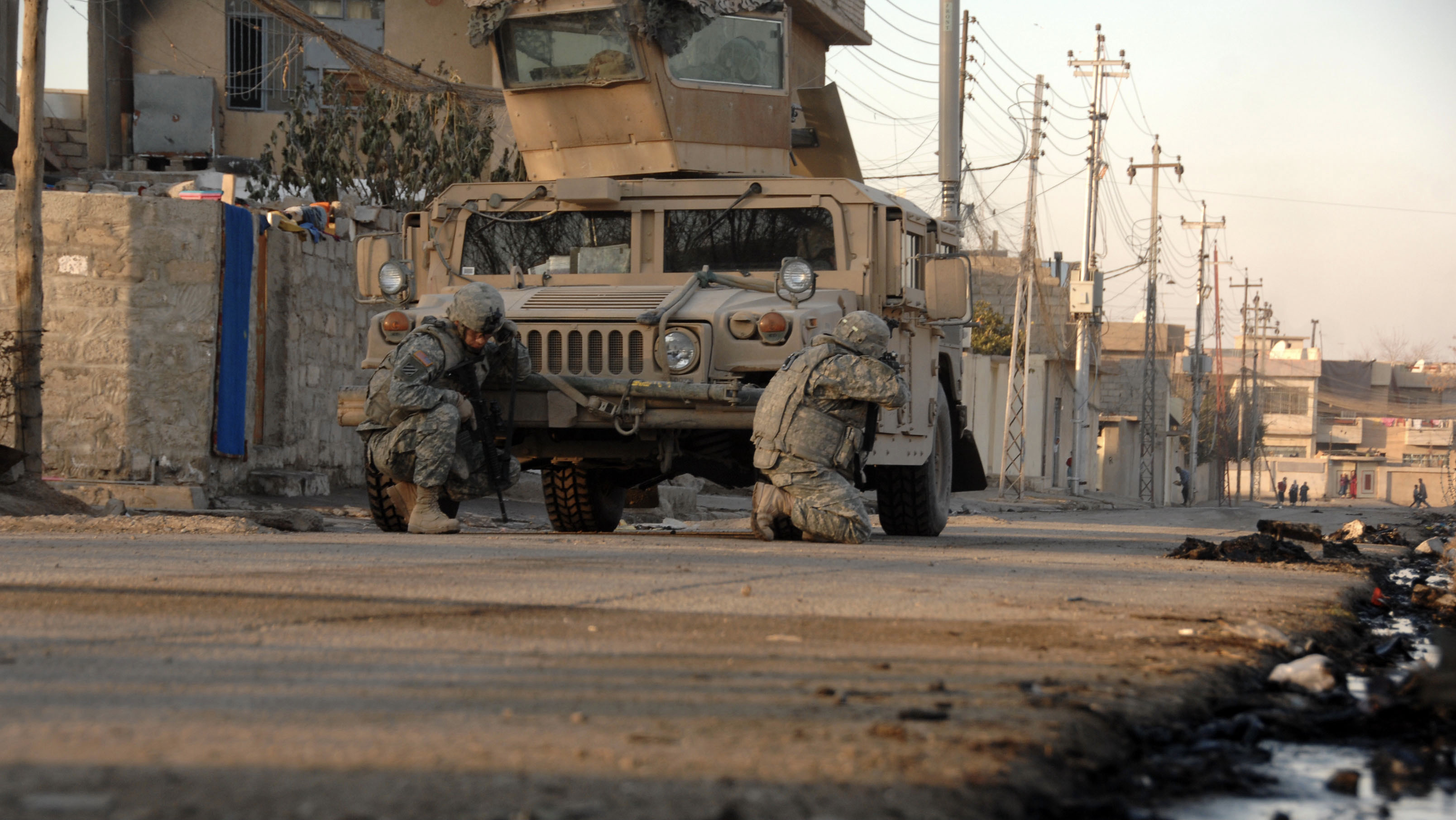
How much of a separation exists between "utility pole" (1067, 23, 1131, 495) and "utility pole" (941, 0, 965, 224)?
16.1m

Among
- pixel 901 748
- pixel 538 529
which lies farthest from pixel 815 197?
pixel 901 748

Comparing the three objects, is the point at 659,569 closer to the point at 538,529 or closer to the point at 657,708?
the point at 657,708

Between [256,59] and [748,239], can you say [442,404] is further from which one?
[256,59]

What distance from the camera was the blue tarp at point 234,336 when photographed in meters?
12.7

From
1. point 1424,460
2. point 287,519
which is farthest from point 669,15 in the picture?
point 1424,460

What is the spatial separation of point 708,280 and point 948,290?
4.68ft

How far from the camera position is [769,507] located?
8.54 meters

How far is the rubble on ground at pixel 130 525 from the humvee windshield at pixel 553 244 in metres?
2.08

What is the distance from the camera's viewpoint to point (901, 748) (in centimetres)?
263

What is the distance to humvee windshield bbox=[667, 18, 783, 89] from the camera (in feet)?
33.3

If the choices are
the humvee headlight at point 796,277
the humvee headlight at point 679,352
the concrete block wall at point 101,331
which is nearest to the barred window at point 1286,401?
the concrete block wall at point 101,331

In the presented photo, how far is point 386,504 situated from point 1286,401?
76.9 m

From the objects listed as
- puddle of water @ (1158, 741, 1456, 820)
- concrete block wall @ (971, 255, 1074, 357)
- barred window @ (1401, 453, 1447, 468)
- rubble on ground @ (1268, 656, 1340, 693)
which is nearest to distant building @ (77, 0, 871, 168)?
concrete block wall @ (971, 255, 1074, 357)

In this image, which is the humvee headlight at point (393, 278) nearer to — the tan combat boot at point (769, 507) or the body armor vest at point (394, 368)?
the body armor vest at point (394, 368)
